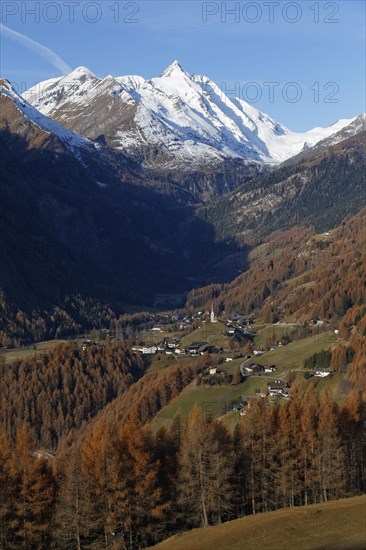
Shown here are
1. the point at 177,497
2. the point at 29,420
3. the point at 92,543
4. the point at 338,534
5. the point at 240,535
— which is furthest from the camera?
the point at 29,420

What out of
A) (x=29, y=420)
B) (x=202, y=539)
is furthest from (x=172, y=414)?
(x=202, y=539)

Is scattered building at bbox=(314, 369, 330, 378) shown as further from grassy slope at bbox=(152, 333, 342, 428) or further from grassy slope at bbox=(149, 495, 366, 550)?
grassy slope at bbox=(149, 495, 366, 550)

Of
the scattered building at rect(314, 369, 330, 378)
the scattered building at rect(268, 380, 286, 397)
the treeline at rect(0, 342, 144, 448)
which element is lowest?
the treeline at rect(0, 342, 144, 448)

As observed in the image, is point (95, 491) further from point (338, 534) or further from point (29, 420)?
point (29, 420)

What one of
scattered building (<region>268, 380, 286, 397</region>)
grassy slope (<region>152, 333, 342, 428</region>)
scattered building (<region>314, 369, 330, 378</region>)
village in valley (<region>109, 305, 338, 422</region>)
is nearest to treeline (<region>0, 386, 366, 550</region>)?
village in valley (<region>109, 305, 338, 422</region>)

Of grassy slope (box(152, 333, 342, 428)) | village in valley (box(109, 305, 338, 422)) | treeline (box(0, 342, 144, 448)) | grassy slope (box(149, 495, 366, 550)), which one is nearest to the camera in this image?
grassy slope (box(149, 495, 366, 550))

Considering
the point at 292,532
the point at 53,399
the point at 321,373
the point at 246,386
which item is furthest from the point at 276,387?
the point at 292,532
